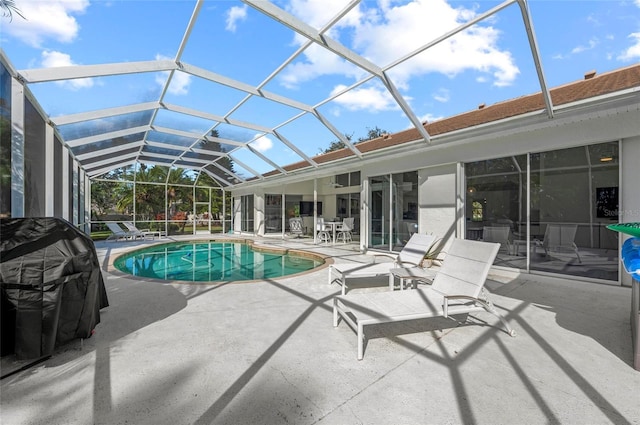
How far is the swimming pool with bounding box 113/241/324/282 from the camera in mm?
8008

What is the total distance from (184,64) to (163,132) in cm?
500

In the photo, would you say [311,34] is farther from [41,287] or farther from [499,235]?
[499,235]

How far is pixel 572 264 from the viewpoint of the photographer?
5789mm

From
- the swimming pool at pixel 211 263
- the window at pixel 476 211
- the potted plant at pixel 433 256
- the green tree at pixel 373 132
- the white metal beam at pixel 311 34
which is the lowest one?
the swimming pool at pixel 211 263

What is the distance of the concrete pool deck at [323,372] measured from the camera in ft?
6.64

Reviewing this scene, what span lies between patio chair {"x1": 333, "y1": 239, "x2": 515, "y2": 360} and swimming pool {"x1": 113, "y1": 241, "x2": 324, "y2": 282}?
4628mm

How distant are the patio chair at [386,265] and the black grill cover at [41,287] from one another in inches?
132

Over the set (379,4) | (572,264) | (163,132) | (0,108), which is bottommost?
(572,264)

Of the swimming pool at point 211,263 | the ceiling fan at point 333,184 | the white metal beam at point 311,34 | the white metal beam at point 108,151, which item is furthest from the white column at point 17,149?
the ceiling fan at point 333,184

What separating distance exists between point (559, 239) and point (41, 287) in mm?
7960

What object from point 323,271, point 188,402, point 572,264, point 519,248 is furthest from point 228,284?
point 572,264

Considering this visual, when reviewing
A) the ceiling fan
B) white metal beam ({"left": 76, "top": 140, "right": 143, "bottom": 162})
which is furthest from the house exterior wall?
white metal beam ({"left": 76, "top": 140, "right": 143, "bottom": 162})

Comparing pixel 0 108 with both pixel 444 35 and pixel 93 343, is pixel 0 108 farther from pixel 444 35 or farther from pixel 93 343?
pixel 444 35

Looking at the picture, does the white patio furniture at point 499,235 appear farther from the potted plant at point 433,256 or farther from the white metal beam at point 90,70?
the white metal beam at point 90,70
